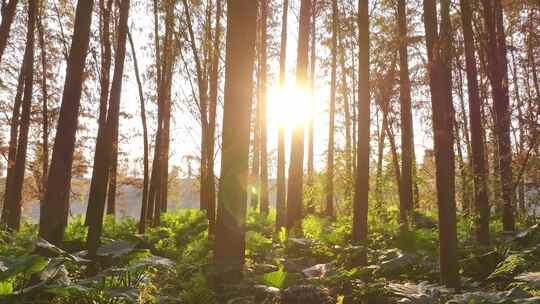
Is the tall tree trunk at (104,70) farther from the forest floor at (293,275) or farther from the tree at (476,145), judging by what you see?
the tree at (476,145)

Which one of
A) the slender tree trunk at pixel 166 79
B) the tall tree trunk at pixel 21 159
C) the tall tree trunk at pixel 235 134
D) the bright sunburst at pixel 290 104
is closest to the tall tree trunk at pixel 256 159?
the slender tree trunk at pixel 166 79

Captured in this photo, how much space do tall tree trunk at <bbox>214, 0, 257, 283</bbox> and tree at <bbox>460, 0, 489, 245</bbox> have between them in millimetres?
4439

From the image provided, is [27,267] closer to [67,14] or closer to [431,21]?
[431,21]

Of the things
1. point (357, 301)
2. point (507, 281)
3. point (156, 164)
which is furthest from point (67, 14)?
point (507, 281)

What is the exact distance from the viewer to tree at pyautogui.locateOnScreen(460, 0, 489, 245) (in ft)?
28.1

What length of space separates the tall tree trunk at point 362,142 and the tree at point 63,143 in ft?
15.7

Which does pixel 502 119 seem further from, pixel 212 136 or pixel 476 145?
pixel 212 136

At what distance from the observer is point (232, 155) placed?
665 cm

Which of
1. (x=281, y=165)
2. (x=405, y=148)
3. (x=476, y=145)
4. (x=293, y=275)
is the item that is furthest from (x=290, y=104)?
(x=293, y=275)

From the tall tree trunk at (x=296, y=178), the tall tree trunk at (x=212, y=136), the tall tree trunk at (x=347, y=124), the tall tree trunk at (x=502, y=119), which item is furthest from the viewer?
the tall tree trunk at (x=347, y=124)

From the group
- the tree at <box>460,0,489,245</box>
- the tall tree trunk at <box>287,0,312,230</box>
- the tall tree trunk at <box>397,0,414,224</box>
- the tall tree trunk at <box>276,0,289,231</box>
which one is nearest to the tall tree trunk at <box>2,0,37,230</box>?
the tall tree trunk at <box>276,0,289,231</box>

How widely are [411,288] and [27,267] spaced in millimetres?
3910

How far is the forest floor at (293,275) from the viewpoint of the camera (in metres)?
4.51

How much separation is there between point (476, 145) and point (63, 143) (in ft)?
25.0
